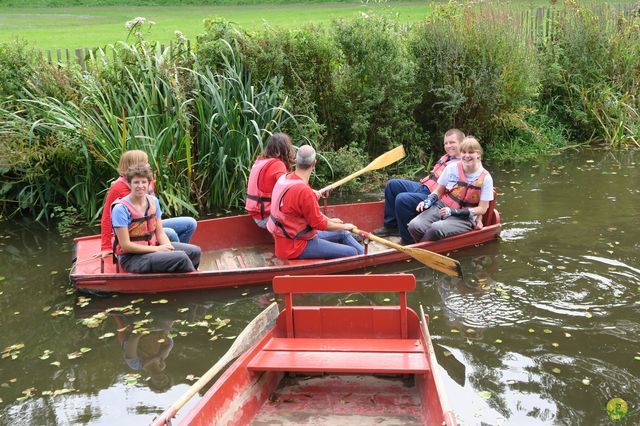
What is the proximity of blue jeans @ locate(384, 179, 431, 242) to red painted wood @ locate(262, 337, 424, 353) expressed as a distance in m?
3.10

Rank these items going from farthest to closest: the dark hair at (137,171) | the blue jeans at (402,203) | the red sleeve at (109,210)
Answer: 1. the blue jeans at (402,203)
2. the red sleeve at (109,210)
3. the dark hair at (137,171)

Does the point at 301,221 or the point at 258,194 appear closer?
the point at 301,221

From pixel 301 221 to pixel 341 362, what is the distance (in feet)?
8.35

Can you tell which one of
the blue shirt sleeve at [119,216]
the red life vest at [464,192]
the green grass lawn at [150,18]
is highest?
the green grass lawn at [150,18]

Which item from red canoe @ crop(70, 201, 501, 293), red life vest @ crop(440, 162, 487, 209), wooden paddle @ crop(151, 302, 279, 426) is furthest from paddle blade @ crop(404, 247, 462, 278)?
wooden paddle @ crop(151, 302, 279, 426)

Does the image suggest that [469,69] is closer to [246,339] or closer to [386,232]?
[386,232]

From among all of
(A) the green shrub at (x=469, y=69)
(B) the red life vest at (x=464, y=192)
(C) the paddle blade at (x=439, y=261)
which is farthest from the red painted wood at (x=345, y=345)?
(A) the green shrub at (x=469, y=69)

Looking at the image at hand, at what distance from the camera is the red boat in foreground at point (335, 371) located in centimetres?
450

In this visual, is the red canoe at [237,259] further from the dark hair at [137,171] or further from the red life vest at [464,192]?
the dark hair at [137,171]

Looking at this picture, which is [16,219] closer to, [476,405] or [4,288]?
[4,288]

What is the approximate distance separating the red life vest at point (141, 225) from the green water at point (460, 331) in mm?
551

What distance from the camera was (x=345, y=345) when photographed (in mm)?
5094

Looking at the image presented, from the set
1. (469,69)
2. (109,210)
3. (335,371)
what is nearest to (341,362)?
(335,371)

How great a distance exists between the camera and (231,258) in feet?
26.1
